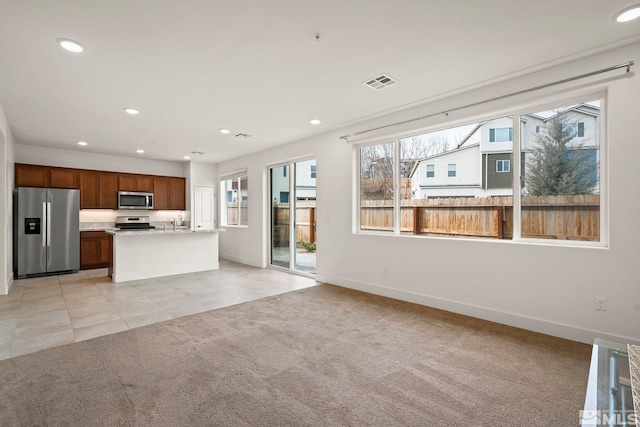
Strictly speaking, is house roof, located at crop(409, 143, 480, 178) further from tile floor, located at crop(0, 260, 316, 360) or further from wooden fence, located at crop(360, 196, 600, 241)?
tile floor, located at crop(0, 260, 316, 360)

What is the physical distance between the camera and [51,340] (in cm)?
303

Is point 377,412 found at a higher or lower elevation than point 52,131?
lower

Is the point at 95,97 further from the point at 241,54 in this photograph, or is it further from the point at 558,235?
the point at 558,235

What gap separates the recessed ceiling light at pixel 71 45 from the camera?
2.59m

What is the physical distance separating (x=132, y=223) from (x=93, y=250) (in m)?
1.02

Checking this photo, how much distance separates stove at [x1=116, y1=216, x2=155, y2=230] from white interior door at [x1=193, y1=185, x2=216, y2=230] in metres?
1.18

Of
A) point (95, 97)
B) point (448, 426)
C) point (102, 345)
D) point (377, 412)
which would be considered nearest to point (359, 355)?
point (377, 412)

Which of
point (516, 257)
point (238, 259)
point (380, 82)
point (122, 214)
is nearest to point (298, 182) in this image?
point (238, 259)

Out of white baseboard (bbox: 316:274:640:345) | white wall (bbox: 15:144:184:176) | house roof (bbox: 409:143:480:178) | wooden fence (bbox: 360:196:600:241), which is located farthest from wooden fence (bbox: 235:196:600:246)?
white wall (bbox: 15:144:184:176)

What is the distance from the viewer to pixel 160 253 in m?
6.04

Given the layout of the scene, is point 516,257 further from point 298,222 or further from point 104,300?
point 104,300

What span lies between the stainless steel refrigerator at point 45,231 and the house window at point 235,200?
319 cm

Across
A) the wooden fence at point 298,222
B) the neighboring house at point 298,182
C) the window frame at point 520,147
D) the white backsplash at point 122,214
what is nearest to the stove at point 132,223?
the white backsplash at point 122,214

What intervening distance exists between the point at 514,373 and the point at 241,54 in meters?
3.46
